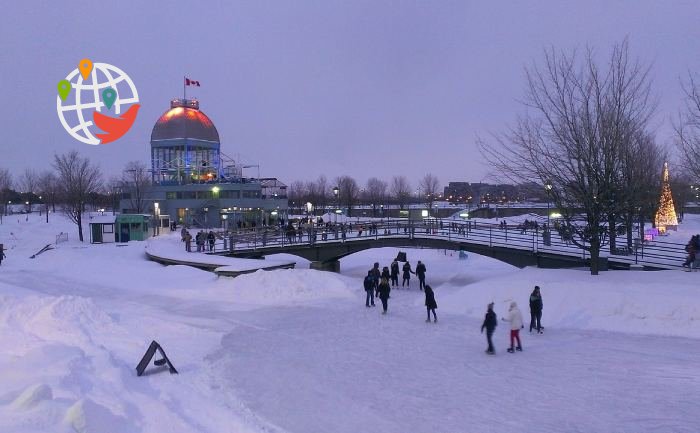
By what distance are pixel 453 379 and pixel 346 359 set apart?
2889 millimetres

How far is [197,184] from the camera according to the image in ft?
215

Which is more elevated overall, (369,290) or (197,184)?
(197,184)

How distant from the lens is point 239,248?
31562 mm

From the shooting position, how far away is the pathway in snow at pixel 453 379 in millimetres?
8820

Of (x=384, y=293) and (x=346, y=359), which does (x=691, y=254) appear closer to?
(x=384, y=293)

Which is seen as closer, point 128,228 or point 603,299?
point 603,299

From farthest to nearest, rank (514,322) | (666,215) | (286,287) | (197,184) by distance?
1. (197,184)
2. (666,215)
3. (286,287)
4. (514,322)

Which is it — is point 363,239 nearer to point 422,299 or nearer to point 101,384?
point 422,299

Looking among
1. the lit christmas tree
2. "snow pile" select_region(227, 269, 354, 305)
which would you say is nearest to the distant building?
"snow pile" select_region(227, 269, 354, 305)

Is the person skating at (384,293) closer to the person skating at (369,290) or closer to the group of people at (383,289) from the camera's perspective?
the group of people at (383,289)

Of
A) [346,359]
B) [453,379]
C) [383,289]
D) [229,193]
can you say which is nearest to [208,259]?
[383,289]

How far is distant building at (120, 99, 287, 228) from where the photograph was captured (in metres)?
62.9

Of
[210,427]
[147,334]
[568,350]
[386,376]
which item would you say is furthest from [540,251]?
[210,427]

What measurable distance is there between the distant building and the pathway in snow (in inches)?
1797
